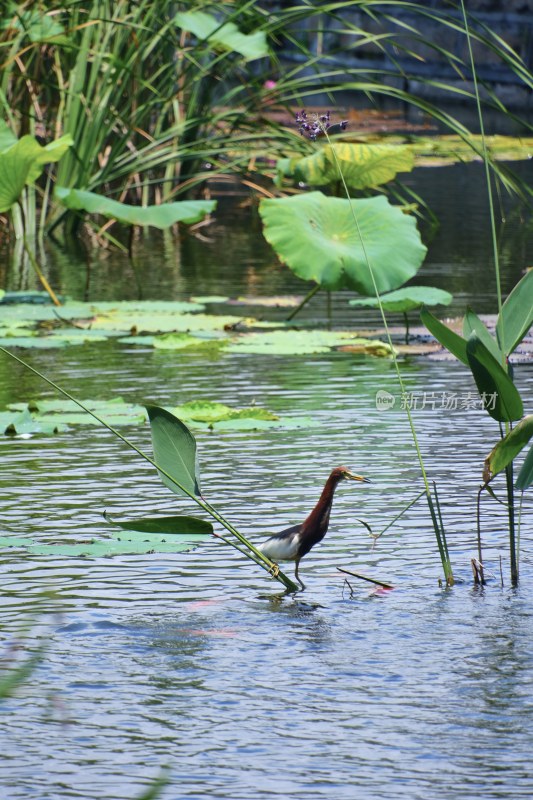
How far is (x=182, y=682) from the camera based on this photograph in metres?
2.70

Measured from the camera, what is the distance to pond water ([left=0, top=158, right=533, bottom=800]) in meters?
2.35

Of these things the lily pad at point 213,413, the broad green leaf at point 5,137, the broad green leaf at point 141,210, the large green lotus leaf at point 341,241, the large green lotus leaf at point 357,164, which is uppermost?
the broad green leaf at point 5,137

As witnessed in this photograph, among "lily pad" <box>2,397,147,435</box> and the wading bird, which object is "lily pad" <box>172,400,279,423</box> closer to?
"lily pad" <box>2,397,147,435</box>

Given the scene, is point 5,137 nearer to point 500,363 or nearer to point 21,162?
point 21,162

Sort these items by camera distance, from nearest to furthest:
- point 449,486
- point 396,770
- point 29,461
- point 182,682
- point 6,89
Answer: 1. point 396,770
2. point 182,682
3. point 449,486
4. point 29,461
5. point 6,89

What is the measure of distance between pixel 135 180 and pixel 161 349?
3548 mm

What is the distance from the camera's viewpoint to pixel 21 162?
639cm


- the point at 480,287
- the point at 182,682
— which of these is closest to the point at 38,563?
the point at 182,682

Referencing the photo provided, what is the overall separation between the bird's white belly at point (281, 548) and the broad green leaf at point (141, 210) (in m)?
3.65

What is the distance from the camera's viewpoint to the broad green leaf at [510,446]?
3033mm

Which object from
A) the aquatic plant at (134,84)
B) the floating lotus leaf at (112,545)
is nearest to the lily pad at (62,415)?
the floating lotus leaf at (112,545)

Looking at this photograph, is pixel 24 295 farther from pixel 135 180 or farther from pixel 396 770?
pixel 396 770

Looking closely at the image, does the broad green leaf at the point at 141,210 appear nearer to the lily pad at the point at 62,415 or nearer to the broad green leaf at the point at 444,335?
the lily pad at the point at 62,415

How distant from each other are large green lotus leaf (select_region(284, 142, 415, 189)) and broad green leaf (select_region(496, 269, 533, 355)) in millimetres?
3833
